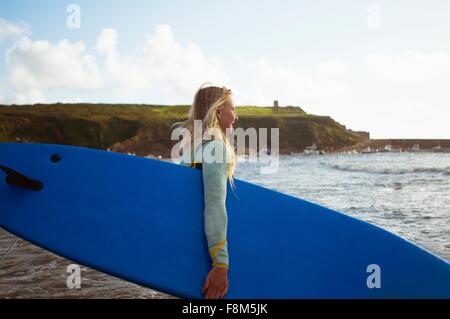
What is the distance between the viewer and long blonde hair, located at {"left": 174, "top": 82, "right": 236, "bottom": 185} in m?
2.18

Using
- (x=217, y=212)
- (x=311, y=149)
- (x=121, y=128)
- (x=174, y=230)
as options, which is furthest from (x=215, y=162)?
(x=121, y=128)

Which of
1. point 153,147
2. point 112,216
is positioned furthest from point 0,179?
point 153,147

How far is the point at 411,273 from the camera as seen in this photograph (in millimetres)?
2709

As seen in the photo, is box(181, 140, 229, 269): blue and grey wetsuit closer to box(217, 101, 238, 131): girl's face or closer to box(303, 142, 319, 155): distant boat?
box(217, 101, 238, 131): girl's face

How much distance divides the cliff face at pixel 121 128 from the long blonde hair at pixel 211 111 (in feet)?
244

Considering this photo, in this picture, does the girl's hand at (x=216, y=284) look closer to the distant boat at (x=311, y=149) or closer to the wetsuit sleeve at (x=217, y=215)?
the wetsuit sleeve at (x=217, y=215)

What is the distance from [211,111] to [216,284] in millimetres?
835

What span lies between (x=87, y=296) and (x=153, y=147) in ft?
255

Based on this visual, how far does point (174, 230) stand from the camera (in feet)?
7.79

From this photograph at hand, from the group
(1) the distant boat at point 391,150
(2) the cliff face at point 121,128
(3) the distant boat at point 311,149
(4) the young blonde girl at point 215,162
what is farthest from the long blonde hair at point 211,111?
(3) the distant boat at point 311,149

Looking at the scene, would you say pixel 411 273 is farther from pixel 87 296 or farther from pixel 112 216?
pixel 87 296

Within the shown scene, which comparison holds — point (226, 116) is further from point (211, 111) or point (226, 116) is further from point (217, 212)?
point (217, 212)

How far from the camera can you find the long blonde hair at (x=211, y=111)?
86.0 inches
